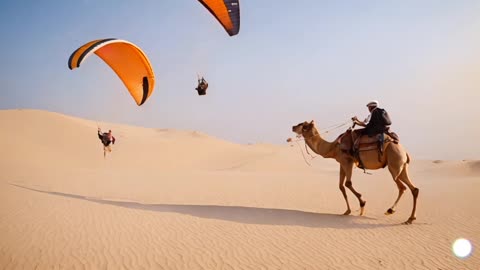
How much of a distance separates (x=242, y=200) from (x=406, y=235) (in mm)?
6151

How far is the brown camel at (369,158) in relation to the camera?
8345 mm

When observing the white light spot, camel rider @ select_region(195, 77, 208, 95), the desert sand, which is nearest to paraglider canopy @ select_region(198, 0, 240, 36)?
camel rider @ select_region(195, 77, 208, 95)

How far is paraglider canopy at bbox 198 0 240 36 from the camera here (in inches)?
401

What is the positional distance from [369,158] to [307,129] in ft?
6.87

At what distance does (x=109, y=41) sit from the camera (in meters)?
10.6

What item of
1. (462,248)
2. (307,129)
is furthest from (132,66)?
(462,248)

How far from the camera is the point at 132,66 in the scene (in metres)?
13.5

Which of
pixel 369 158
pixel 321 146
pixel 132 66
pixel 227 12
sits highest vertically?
pixel 227 12

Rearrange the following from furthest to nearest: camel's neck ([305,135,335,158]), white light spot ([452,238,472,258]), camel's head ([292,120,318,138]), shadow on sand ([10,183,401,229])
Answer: camel's head ([292,120,318,138]) → camel's neck ([305,135,335,158]) → shadow on sand ([10,183,401,229]) → white light spot ([452,238,472,258])

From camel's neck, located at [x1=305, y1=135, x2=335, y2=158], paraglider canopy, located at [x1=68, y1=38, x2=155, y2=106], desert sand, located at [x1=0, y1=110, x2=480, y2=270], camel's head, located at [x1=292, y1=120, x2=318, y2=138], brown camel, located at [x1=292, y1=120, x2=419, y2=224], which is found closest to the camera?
desert sand, located at [x1=0, y1=110, x2=480, y2=270]

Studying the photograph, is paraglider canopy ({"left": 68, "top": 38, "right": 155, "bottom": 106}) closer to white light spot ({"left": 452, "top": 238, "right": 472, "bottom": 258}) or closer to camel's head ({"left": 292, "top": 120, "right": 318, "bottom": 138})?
camel's head ({"left": 292, "top": 120, "right": 318, "bottom": 138})

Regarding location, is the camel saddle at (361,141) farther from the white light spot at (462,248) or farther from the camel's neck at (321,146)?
the white light spot at (462,248)

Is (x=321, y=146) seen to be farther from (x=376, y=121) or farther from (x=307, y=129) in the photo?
(x=376, y=121)

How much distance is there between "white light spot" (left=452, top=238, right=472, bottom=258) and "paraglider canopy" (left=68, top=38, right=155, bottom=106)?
35.8 feet
